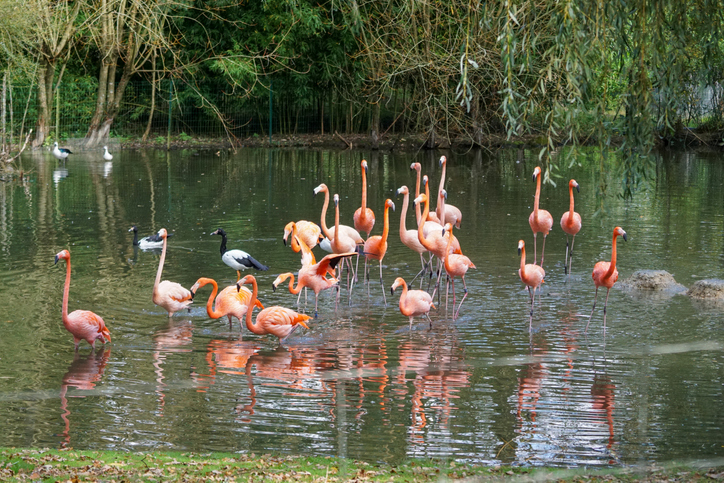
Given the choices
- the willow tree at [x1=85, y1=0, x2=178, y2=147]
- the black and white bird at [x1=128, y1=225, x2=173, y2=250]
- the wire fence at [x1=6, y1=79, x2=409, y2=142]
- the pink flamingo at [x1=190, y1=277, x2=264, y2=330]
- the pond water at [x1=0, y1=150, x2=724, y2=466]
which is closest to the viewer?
the pond water at [x1=0, y1=150, x2=724, y2=466]

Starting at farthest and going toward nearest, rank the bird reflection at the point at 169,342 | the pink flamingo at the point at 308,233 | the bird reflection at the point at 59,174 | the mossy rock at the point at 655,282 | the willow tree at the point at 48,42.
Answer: the willow tree at the point at 48,42
the bird reflection at the point at 59,174
the pink flamingo at the point at 308,233
the mossy rock at the point at 655,282
the bird reflection at the point at 169,342

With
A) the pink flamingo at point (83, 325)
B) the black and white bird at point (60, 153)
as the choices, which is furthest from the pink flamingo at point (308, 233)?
the black and white bird at point (60, 153)

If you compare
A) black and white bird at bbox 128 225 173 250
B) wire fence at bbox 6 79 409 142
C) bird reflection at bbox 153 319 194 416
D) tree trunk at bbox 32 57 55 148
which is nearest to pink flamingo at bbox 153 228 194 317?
bird reflection at bbox 153 319 194 416

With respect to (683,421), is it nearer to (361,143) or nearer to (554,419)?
(554,419)

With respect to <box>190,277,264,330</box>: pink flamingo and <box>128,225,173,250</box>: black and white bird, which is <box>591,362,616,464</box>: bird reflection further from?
<box>128,225,173,250</box>: black and white bird

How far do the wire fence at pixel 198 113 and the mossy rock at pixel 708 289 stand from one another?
58.9 ft

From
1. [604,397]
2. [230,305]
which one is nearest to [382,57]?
[230,305]

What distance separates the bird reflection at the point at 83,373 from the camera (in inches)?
237

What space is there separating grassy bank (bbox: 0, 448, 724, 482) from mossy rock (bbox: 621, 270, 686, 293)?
4910 mm

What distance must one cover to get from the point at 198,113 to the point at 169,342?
22.8 m

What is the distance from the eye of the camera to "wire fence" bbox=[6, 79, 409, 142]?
26.1 m

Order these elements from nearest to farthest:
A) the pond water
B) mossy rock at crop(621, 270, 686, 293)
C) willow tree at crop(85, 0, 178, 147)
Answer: the pond water, mossy rock at crop(621, 270, 686, 293), willow tree at crop(85, 0, 178, 147)

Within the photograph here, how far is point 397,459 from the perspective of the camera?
4922mm

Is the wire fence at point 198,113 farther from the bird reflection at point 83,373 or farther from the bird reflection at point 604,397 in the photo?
the bird reflection at point 604,397
